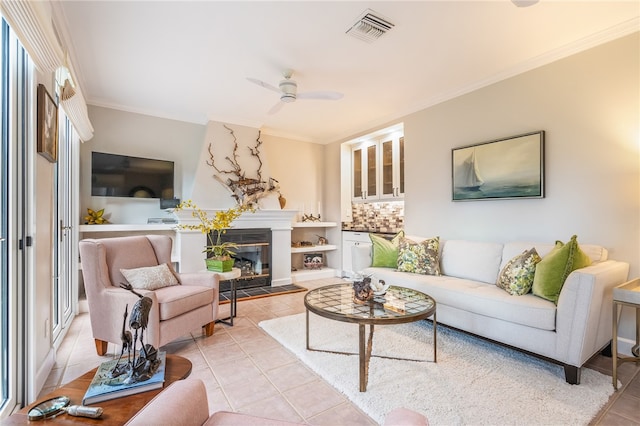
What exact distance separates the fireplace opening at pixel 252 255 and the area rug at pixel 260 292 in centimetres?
12

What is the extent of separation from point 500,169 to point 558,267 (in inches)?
51.8

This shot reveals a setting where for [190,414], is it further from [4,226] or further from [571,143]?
[571,143]

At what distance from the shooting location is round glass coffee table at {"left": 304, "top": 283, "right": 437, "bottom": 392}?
2.00m

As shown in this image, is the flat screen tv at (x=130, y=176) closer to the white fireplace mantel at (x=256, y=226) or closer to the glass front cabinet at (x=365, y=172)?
the white fireplace mantel at (x=256, y=226)

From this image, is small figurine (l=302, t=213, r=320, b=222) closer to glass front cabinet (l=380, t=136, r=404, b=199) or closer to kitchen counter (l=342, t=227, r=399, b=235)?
kitchen counter (l=342, t=227, r=399, b=235)

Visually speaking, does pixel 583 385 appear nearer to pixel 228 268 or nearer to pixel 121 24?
pixel 228 268

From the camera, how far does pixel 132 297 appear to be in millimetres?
2330

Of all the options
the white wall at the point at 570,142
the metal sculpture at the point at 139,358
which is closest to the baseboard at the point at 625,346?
the white wall at the point at 570,142

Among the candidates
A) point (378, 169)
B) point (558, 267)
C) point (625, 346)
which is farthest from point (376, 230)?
point (625, 346)

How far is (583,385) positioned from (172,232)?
4699 mm

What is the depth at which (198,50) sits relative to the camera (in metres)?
2.84

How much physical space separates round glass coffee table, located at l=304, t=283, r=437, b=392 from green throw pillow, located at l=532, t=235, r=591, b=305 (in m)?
0.86

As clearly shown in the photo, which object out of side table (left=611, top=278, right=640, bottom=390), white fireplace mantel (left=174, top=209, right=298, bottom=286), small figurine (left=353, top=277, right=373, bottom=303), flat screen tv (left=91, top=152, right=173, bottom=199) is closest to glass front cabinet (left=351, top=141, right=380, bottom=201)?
white fireplace mantel (left=174, top=209, right=298, bottom=286)

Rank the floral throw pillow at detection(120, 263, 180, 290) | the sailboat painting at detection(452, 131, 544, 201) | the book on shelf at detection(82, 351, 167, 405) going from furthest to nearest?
the sailboat painting at detection(452, 131, 544, 201) → the floral throw pillow at detection(120, 263, 180, 290) → the book on shelf at detection(82, 351, 167, 405)
